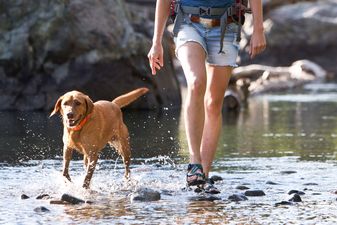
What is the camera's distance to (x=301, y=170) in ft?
31.1

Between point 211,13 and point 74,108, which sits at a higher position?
point 211,13

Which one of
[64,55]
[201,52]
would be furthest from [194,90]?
[64,55]

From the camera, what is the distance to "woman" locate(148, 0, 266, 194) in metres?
8.02

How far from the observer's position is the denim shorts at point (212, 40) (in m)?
8.14

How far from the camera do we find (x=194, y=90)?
8.00 meters

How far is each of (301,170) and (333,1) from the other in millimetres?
29532

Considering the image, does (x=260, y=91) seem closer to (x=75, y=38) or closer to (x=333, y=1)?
(x=75, y=38)

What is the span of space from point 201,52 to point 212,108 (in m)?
0.55

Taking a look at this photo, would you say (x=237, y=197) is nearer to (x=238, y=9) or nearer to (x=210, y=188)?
(x=210, y=188)

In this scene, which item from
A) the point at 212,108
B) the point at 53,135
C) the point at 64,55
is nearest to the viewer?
the point at 212,108

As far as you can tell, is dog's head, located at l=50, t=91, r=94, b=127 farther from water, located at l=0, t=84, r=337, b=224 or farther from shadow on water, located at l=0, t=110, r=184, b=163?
shadow on water, located at l=0, t=110, r=184, b=163

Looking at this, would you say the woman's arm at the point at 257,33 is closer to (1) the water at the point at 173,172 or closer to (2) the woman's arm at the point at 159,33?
(2) the woman's arm at the point at 159,33

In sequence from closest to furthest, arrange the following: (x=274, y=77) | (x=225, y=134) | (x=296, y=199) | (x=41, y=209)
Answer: (x=41, y=209) → (x=296, y=199) → (x=225, y=134) → (x=274, y=77)

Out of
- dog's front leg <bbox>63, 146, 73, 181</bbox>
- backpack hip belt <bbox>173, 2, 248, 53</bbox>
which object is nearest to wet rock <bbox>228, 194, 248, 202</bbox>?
backpack hip belt <bbox>173, 2, 248, 53</bbox>
